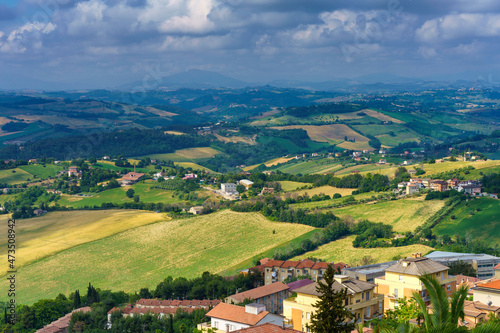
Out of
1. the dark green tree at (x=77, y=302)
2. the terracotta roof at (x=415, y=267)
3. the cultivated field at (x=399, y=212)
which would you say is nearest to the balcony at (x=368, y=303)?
the terracotta roof at (x=415, y=267)

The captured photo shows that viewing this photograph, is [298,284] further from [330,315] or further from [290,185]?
[290,185]

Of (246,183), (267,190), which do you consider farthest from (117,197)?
(267,190)

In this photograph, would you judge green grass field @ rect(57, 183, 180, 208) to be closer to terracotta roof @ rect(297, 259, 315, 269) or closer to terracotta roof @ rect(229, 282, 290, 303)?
terracotta roof @ rect(297, 259, 315, 269)

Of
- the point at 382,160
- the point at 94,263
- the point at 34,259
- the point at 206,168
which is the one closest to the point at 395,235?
the point at 94,263

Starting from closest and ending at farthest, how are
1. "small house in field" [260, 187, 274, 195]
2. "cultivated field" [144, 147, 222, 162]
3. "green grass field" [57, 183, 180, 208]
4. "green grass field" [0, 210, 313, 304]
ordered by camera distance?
1. "green grass field" [0, 210, 313, 304]
2. "small house in field" [260, 187, 274, 195]
3. "green grass field" [57, 183, 180, 208]
4. "cultivated field" [144, 147, 222, 162]

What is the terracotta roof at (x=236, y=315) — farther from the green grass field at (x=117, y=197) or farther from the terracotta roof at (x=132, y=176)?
the terracotta roof at (x=132, y=176)

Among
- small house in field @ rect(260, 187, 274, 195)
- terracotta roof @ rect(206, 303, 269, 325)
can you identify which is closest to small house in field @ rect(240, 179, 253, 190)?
small house in field @ rect(260, 187, 274, 195)

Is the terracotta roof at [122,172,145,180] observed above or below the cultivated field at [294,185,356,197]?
below
